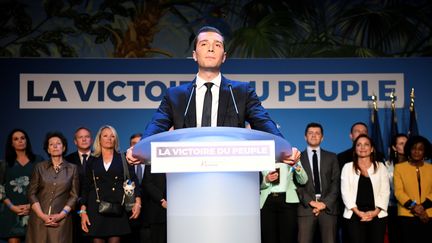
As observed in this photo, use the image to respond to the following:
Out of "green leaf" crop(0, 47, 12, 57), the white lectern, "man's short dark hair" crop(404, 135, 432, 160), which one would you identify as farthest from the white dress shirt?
"green leaf" crop(0, 47, 12, 57)

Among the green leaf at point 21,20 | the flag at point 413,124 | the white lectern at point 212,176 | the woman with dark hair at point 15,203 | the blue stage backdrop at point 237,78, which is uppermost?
the green leaf at point 21,20

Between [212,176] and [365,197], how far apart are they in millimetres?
4242

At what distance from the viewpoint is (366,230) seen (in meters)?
6.02

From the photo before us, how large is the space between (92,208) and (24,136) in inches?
46.4

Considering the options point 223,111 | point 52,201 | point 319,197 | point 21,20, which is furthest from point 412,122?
point 223,111

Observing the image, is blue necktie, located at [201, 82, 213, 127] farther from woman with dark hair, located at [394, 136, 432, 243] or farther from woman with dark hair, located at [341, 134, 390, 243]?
woman with dark hair, located at [394, 136, 432, 243]

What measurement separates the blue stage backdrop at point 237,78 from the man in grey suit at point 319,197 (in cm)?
99

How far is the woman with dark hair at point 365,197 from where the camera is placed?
19.6ft

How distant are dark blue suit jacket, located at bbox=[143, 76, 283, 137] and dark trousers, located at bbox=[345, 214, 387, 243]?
144 inches

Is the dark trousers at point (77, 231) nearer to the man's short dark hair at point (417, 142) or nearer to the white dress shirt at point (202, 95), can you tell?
the man's short dark hair at point (417, 142)

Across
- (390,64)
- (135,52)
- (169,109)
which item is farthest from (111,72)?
(169,109)

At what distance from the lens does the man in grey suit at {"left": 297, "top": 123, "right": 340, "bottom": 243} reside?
6207 millimetres

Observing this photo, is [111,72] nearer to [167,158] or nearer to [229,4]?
[229,4]

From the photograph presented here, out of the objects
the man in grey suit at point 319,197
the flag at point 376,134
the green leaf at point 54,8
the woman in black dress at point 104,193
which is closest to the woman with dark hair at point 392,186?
the flag at point 376,134
